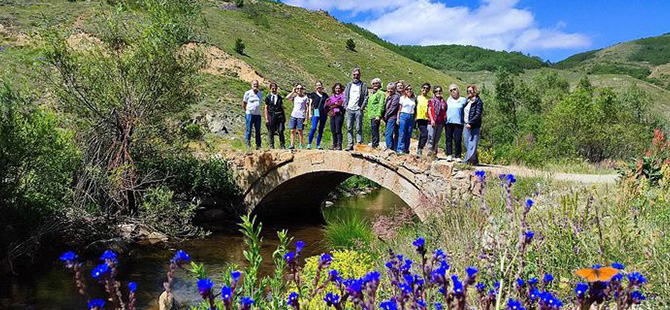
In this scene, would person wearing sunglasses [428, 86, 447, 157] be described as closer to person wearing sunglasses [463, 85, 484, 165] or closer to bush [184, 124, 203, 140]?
person wearing sunglasses [463, 85, 484, 165]

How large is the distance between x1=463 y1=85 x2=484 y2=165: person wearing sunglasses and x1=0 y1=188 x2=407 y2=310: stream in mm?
4437

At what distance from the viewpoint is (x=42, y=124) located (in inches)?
392

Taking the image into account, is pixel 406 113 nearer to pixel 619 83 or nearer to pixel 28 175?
pixel 28 175

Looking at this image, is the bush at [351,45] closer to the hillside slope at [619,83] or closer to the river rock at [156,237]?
the hillside slope at [619,83]

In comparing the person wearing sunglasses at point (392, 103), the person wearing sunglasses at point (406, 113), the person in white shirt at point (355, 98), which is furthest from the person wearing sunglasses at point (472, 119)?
the person in white shirt at point (355, 98)

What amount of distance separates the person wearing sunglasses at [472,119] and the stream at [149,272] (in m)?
4.44

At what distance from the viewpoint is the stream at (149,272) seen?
8.16 m

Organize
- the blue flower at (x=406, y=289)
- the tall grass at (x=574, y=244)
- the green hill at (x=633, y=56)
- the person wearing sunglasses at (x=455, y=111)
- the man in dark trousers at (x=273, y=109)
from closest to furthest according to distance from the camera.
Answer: the blue flower at (x=406, y=289) → the tall grass at (x=574, y=244) → the person wearing sunglasses at (x=455, y=111) → the man in dark trousers at (x=273, y=109) → the green hill at (x=633, y=56)

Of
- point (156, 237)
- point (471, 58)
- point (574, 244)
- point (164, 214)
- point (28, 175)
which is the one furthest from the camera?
point (471, 58)

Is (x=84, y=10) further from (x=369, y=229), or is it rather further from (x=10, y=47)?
(x=369, y=229)

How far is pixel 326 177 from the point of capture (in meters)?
15.3

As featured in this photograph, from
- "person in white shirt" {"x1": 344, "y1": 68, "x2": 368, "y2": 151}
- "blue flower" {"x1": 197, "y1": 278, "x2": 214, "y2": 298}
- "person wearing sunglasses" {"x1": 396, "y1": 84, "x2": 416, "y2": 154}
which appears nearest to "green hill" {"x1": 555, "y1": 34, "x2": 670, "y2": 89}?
"person wearing sunglasses" {"x1": 396, "y1": 84, "x2": 416, "y2": 154}

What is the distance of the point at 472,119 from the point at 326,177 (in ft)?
19.7

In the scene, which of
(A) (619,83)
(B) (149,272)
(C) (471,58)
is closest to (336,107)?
(B) (149,272)
